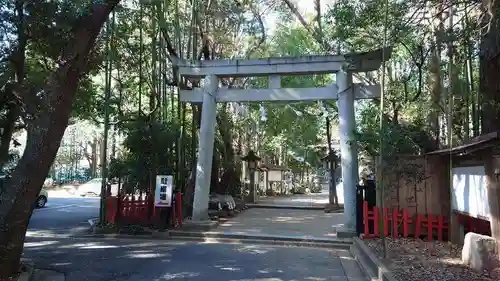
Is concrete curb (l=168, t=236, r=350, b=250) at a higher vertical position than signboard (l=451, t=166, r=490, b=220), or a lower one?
lower

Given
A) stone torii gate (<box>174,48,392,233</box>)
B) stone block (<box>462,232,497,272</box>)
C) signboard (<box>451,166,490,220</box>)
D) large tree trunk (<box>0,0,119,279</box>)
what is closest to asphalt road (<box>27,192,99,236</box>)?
stone torii gate (<box>174,48,392,233</box>)

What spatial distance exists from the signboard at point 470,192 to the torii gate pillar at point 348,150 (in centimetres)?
262

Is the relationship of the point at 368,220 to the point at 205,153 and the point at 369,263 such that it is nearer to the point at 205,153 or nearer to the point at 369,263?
the point at 369,263

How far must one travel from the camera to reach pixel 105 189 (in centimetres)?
1195

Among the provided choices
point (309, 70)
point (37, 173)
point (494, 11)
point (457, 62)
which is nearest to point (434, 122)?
point (457, 62)

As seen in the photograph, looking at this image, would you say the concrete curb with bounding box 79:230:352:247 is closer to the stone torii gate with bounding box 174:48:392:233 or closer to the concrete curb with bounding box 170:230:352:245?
the concrete curb with bounding box 170:230:352:245

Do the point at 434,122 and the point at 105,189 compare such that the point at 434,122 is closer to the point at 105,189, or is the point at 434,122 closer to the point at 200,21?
the point at 200,21

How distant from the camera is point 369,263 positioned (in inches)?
284

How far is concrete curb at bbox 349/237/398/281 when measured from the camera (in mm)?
5832

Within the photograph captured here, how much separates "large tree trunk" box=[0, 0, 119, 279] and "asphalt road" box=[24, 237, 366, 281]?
103 cm

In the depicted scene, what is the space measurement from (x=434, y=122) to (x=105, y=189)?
369 inches

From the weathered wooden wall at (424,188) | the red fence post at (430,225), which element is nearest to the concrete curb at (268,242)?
the weathered wooden wall at (424,188)

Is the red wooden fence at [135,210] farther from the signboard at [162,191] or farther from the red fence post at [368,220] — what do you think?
the red fence post at [368,220]

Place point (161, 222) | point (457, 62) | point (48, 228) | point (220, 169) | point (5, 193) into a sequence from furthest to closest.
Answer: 1. point (220, 169)
2. point (48, 228)
3. point (161, 222)
4. point (457, 62)
5. point (5, 193)
